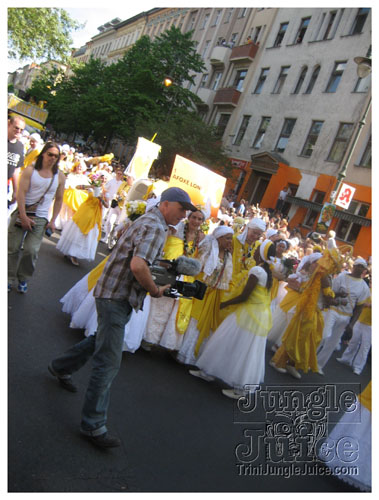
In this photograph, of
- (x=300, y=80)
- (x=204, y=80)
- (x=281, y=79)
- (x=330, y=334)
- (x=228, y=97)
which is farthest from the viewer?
(x=204, y=80)

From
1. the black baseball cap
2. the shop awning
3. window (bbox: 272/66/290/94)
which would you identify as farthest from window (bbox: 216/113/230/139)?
the black baseball cap

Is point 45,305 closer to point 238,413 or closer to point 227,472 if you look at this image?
point 238,413

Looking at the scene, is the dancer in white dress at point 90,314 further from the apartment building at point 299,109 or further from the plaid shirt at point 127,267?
the apartment building at point 299,109

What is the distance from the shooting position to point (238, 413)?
15.9ft

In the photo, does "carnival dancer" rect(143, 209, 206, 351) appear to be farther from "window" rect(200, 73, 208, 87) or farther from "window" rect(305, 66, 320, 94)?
"window" rect(200, 73, 208, 87)

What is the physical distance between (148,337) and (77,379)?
1261mm

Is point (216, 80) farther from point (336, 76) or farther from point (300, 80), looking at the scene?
point (336, 76)

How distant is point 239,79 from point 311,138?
39.4ft

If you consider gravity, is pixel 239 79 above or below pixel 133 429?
above

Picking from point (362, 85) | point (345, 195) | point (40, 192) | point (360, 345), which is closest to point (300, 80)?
point (362, 85)

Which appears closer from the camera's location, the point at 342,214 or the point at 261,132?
the point at 342,214

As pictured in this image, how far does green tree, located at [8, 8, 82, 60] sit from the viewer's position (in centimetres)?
2255

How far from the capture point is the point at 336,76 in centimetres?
2500

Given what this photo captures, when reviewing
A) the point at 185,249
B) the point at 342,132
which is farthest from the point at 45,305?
the point at 342,132
